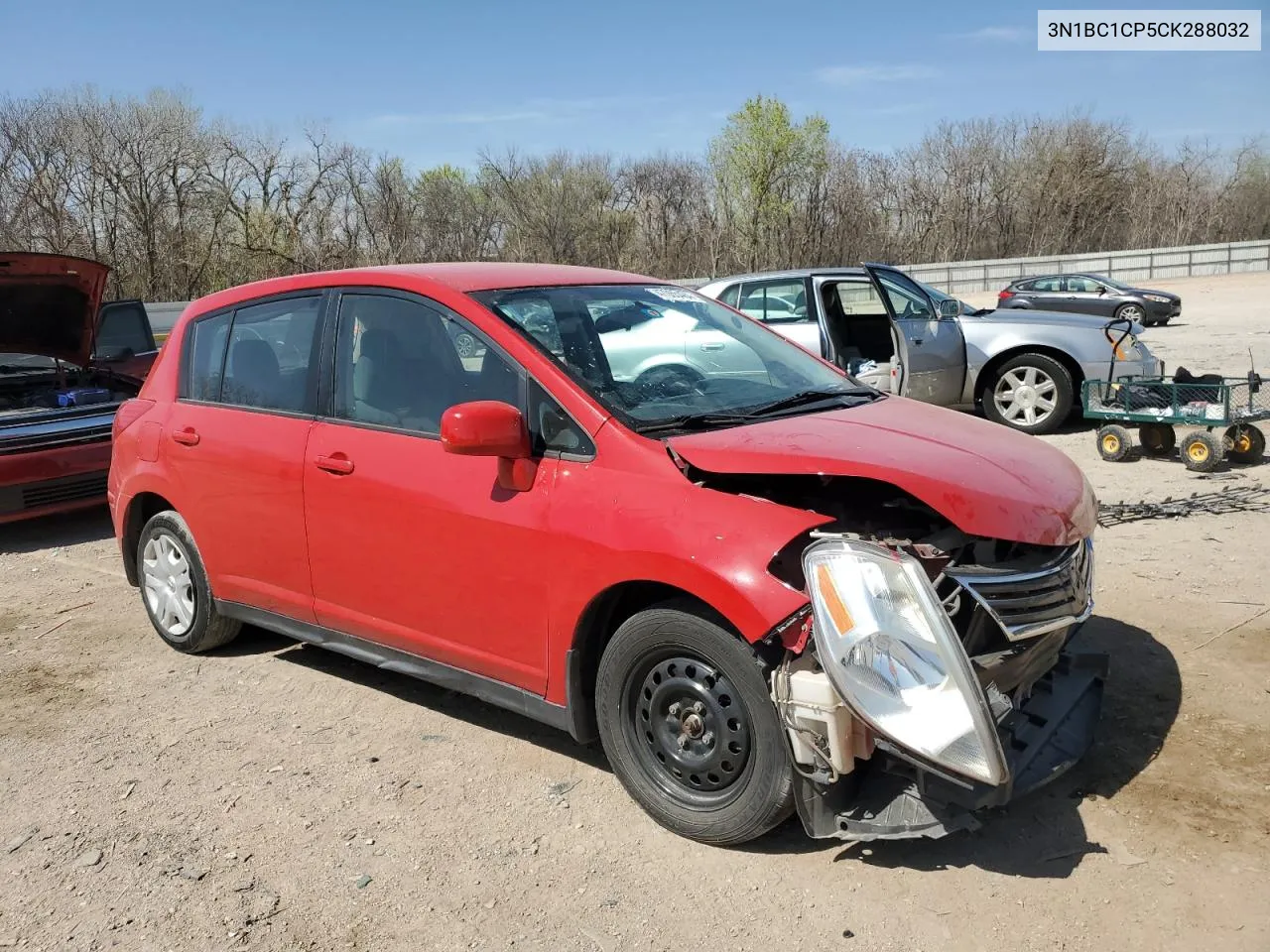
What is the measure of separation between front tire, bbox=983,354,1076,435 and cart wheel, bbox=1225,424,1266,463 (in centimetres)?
170

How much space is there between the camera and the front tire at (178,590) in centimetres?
485

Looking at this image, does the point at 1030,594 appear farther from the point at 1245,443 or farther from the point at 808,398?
the point at 1245,443

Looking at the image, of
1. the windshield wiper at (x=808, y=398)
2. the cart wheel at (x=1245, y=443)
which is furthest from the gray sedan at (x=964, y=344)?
the windshield wiper at (x=808, y=398)

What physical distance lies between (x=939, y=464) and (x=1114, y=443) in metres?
6.45

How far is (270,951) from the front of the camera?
109 inches

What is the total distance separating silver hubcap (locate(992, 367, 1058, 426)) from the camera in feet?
32.7

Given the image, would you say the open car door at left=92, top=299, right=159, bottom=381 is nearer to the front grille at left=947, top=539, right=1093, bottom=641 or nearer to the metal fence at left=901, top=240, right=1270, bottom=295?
the front grille at left=947, top=539, right=1093, bottom=641

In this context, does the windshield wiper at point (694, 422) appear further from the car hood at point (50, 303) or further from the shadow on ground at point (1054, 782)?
the car hood at point (50, 303)

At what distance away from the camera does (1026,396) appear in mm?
10047

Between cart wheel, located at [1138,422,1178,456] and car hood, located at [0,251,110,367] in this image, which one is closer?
car hood, located at [0,251,110,367]

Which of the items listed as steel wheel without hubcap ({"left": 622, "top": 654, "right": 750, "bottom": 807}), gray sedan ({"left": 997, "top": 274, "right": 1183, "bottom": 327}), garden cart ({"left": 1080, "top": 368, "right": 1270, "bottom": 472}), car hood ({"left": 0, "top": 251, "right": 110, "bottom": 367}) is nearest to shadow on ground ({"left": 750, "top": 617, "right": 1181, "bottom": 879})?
steel wheel without hubcap ({"left": 622, "top": 654, "right": 750, "bottom": 807})

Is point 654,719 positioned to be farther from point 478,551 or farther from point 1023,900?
point 1023,900

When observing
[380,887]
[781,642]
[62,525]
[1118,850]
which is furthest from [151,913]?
[62,525]

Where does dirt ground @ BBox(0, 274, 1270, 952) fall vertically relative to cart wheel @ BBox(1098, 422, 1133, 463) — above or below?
below
